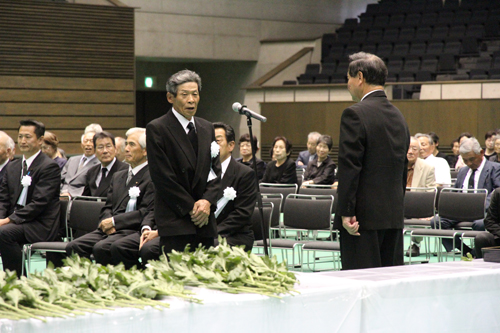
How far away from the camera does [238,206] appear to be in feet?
15.7

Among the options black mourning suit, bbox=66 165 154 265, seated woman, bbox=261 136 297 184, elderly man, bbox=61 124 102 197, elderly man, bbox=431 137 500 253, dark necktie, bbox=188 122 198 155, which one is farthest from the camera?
seated woman, bbox=261 136 297 184

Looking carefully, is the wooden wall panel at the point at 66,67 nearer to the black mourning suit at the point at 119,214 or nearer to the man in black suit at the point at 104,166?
the man in black suit at the point at 104,166

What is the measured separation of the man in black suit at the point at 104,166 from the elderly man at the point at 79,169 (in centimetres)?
97

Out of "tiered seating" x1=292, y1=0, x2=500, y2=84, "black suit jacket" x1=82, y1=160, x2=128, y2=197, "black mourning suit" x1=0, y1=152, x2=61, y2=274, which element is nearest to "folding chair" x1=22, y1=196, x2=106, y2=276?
"black mourning suit" x1=0, y1=152, x2=61, y2=274

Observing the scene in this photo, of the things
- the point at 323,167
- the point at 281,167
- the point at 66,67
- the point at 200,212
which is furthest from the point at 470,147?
the point at 66,67

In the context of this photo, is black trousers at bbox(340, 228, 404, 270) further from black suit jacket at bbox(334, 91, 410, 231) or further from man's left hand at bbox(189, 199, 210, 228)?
man's left hand at bbox(189, 199, 210, 228)

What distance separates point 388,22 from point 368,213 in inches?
635

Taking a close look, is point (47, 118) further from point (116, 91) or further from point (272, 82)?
point (272, 82)

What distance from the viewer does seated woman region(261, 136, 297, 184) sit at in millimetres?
9195

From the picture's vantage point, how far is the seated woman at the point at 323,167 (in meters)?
9.08

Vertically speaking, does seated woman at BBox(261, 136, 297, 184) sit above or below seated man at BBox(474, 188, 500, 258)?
above

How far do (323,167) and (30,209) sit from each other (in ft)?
14.6

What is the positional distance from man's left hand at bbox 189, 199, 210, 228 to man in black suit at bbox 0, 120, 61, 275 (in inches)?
103

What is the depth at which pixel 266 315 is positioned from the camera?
2061 millimetres
